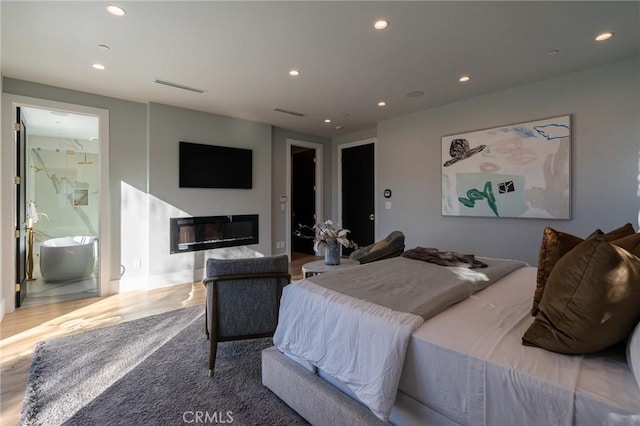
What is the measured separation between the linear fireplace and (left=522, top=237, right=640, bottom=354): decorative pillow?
4.45 meters

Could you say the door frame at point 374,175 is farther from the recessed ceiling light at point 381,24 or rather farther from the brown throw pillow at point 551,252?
the brown throw pillow at point 551,252

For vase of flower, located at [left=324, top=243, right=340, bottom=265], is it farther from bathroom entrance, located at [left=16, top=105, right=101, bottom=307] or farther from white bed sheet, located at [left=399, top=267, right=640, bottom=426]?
bathroom entrance, located at [left=16, top=105, right=101, bottom=307]

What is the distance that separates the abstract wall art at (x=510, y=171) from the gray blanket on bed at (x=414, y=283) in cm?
145

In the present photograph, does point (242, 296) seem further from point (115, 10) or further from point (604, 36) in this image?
point (604, 36)

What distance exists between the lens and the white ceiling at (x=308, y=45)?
→ 220 centimetres

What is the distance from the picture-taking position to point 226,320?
6.87 ft

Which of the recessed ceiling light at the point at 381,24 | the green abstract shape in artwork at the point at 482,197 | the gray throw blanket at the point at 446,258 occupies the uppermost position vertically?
the recessed ceiling light at the point at 381,24

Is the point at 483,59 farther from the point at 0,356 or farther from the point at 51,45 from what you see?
the point at 0,356

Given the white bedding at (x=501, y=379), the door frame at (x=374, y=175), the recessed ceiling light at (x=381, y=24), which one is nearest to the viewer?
the white bedding at (x=501, y=379)

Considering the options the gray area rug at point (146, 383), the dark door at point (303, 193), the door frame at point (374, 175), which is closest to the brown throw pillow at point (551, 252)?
the gray area rug at point (146, 383)

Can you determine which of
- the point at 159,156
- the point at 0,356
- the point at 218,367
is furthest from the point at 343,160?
the point at 0,356

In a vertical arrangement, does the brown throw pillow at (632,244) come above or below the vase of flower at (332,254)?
above

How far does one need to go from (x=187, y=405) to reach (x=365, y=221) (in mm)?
4676

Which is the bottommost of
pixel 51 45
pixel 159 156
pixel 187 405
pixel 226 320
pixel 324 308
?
pixel 187 405
